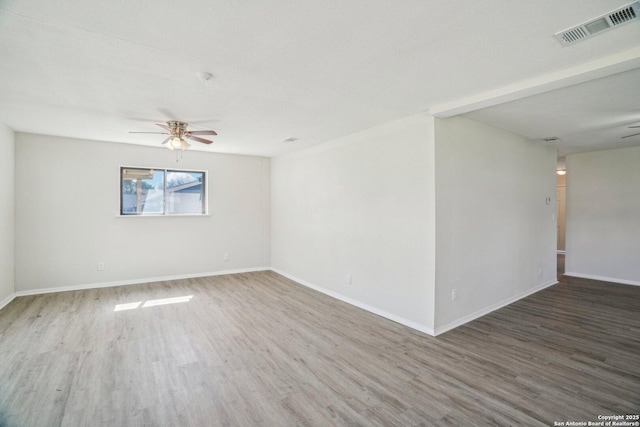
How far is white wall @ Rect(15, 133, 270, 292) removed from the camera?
4.68 m

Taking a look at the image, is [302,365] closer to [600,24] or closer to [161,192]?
[600,24]

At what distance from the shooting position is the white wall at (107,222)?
4684 mm

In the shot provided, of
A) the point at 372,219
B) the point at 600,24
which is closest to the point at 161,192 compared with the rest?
the point at 372,219

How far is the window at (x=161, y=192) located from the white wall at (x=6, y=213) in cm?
139

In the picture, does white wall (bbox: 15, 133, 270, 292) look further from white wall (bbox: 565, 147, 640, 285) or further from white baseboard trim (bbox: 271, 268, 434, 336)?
white wall (bbox: 565, 147, 640, 285)

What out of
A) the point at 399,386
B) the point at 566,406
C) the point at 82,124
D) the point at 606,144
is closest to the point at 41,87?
the point at 82,124

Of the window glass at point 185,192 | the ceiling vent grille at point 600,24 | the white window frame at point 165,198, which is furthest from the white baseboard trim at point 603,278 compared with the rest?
the window glass at point 185,192

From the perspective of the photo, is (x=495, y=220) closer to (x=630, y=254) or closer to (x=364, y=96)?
(x=364, y=96)

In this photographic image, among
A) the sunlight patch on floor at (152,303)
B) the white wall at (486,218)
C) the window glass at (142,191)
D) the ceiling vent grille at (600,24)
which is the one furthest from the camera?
the window glass at (142,191)

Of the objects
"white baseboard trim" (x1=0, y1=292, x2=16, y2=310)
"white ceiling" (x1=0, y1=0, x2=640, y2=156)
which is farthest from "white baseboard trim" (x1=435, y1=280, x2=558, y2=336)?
"white baseboard trim" (x1=0, y1=292, x2=16, y2=310)

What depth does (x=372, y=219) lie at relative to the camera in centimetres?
411

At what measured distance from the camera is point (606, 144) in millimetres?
5262

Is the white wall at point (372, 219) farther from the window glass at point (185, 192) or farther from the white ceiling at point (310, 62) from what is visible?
the window glass at point (185, 192)

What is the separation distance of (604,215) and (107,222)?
9349mm
